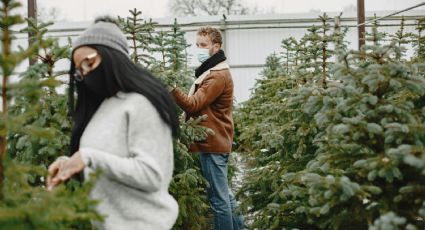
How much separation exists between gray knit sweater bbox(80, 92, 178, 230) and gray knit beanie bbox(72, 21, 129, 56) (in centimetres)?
21

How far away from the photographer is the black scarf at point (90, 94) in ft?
6.75

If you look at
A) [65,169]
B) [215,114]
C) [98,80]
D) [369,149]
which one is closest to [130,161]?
[65,169]

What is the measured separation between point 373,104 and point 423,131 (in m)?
0.30

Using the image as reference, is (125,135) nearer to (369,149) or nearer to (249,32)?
(369,149)

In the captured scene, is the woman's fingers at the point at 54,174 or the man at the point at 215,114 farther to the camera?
the man at the point at 215,114

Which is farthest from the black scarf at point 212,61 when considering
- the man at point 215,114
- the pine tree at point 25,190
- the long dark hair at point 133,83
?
the pine tree at point 25,190

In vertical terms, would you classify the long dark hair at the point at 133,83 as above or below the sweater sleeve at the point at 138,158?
above

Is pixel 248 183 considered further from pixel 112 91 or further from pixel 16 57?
pixel 16 57

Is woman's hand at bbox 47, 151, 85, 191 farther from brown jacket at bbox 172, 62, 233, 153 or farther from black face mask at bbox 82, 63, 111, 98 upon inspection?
brown jacket at bbox 172, 62, 233, 153

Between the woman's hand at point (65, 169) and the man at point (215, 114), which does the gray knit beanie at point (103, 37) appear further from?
the man at point (215, 114)

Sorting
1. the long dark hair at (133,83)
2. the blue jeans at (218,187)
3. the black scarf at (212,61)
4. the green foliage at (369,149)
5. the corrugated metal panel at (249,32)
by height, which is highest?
the corrugated metal panel at (249,32)

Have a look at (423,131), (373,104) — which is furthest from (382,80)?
(423,131)

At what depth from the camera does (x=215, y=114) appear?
4.91 m

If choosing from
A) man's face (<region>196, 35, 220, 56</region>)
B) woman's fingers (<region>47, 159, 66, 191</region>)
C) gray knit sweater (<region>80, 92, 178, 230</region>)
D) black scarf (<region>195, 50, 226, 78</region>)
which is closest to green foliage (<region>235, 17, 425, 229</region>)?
gray knit sweater (<region>80, 92, 178, 230</region>)
